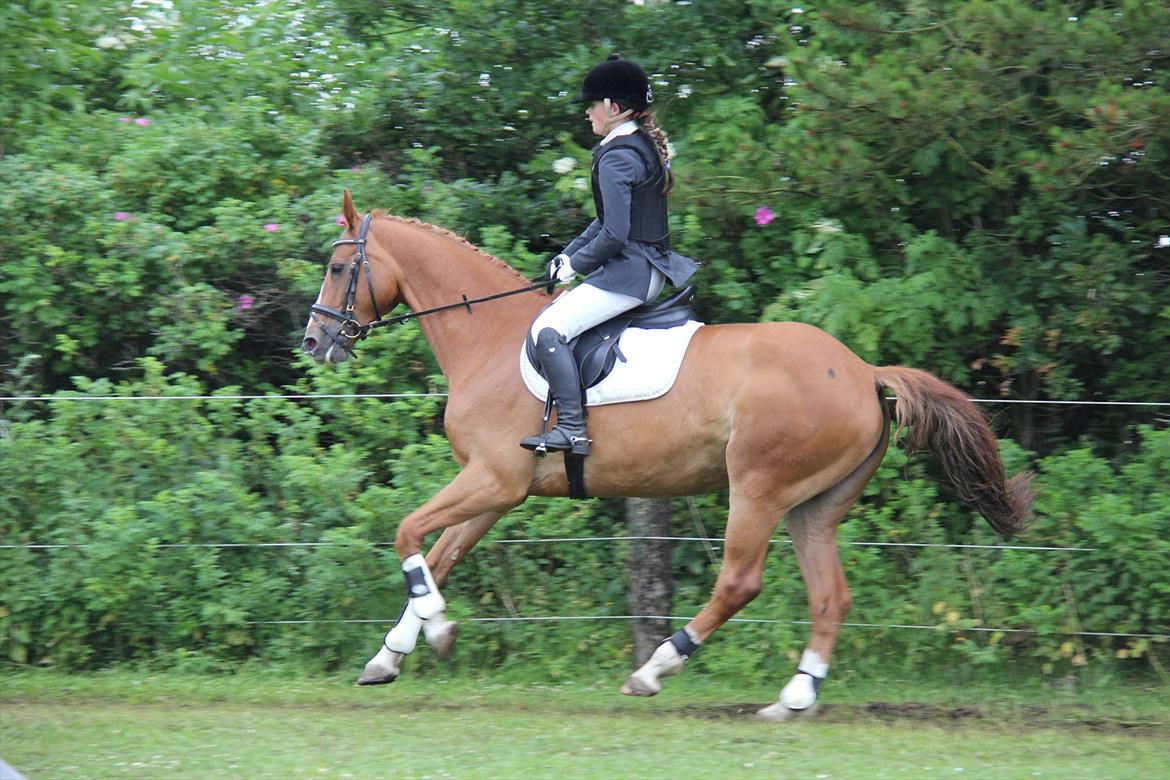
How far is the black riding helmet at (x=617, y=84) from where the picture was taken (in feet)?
19.8

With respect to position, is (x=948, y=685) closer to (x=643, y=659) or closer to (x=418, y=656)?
(x=643, y=659)

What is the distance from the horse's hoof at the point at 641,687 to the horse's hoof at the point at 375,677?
3.71 ft

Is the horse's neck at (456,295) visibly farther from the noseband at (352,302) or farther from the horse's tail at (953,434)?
the horse's tail at (953,434)

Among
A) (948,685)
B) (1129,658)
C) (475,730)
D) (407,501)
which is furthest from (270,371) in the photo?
(1129,658)

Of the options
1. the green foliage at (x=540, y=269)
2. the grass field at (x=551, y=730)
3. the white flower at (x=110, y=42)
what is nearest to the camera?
the grass field at (x=551, y=730)

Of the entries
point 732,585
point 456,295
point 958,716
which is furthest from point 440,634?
point 958,716

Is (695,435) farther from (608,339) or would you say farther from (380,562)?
(380,562)

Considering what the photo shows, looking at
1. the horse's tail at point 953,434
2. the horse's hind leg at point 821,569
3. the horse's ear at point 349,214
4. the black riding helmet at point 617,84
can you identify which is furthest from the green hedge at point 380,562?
the black riding helmet at point 617,84

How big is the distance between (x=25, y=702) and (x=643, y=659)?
3.21m

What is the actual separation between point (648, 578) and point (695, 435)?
1.39 metres

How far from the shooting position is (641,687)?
6.04m

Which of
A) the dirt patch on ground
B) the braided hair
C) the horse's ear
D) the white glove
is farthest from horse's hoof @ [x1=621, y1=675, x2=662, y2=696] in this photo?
the horse's ear

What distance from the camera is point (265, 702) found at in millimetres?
6426

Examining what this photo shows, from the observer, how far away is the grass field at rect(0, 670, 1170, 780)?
17.4ft
